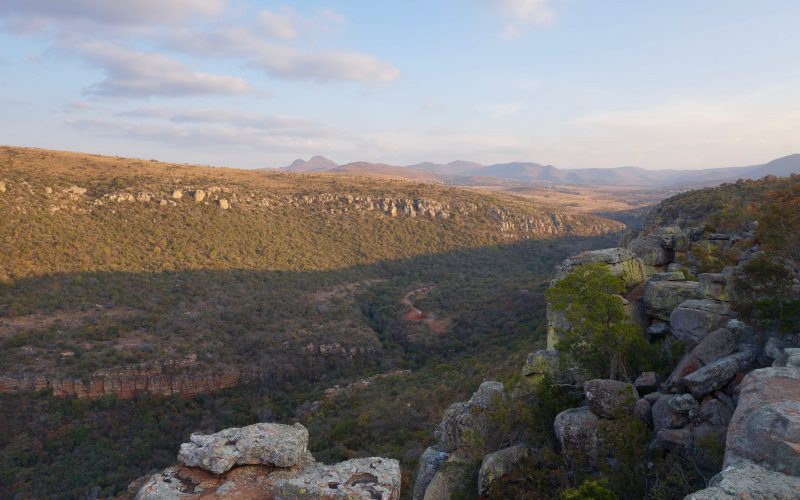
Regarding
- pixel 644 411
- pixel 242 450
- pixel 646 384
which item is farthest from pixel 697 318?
pixel 242 450

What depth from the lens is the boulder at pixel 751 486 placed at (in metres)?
6.09

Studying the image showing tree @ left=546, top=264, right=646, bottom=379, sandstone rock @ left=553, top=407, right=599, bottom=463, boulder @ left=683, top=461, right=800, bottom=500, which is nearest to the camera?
boulder @ left=683, top=461, right=800, bottom=500

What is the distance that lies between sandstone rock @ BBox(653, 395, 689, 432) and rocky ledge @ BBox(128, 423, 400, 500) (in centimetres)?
649

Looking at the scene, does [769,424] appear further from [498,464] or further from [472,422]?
[472,422]

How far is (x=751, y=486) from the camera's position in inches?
247

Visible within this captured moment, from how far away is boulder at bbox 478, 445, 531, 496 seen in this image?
11.2 meters

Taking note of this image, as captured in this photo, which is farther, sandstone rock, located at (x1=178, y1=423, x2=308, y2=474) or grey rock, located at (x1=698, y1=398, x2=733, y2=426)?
sandstone rock, located at (x1=178, y1=423, x2=308, y2=474)

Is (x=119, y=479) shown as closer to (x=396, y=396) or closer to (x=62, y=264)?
(x=396, y=396)

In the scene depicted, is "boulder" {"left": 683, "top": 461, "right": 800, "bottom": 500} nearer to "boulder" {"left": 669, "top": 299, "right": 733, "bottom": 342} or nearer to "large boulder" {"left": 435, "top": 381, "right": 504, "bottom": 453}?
"large boulder" {"left": 435, "top": 381, "right": 504, "bottom": 453}

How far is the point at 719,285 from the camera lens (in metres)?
15.9

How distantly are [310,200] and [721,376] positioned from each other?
73063 millimetres

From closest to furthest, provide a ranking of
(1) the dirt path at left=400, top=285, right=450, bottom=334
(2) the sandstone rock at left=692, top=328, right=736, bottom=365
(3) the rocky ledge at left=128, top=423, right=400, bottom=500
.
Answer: (3) the rocky ledge at left=128, top=423, right=400, bottom=500
(2) the sandstone rock at left=692, top=328, right=736, bottom=365
(1) the dirt path at left=400, top=285, right=450, bottom=334

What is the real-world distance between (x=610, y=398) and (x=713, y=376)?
7.31 feet

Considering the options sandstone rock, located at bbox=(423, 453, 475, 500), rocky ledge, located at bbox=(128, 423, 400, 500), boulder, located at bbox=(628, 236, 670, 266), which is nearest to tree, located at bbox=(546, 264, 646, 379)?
sandstone rock, located at bbox=(423, 453, 475, 500)
